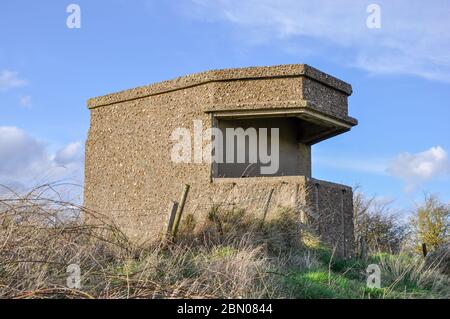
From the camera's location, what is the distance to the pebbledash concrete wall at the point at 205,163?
44.5 ft

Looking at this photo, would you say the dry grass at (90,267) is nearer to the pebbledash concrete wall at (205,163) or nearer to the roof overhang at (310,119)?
the pebbledash concrete wall at (205,163)

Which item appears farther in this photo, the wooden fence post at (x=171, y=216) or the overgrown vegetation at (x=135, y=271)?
the wooden fence post at (x=171, y=216)

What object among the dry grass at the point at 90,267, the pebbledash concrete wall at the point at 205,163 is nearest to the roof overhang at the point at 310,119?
the pebbledash concrete wall at the point at 205,163

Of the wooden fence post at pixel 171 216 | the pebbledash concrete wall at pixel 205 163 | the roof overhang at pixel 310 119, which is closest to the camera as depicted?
the wooden fence post at pixel 171 216

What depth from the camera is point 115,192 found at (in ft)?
51.5

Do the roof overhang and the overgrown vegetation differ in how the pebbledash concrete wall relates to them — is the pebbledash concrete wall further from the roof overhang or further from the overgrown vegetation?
the overgrown vegetation

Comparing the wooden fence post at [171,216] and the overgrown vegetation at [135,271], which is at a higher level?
the wooden fence post at [171,216]

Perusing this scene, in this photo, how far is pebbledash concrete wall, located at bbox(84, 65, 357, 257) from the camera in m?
13.6

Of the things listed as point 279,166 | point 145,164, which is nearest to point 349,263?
point 279,166

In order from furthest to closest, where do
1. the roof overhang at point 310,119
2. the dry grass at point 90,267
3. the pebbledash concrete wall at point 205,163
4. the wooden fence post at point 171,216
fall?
the roof overhang at point 310,119
the pebbledash concrete wall at point 205,163
the wooden fence post at point 171,216
the dry grass at point 90,267

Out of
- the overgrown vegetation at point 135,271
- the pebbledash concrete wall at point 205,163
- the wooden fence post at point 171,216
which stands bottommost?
the overgrown vegetation at point 135,271

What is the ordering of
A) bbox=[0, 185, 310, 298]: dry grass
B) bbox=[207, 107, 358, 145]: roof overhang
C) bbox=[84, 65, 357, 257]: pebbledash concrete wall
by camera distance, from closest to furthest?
bbox=[0, 185, 310, 298]: dry grass < bbox=[84, 65, 357, 257]: pebbledash concrete wall < bbox=[207, 107, 358, 145]: roof overhang

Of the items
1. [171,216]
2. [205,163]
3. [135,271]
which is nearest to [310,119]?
[205,163]

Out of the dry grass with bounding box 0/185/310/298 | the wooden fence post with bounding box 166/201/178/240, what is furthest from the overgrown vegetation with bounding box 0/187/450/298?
the wooden fence post with bounding box 166/201/178/240
